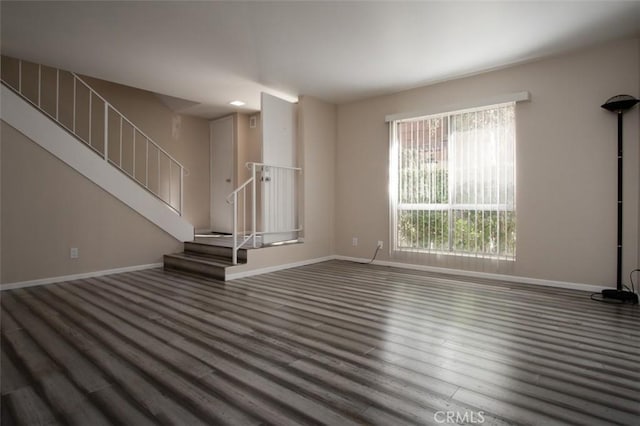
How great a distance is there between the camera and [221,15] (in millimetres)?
2947

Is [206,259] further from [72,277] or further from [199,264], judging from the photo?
[72,277]

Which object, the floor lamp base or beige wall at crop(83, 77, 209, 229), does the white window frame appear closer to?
the floor lamp base

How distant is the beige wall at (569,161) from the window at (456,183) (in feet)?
0.48

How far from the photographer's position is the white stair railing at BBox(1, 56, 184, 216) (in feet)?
14.9

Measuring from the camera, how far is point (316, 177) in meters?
5.45

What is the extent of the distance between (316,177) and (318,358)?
12.1 feet

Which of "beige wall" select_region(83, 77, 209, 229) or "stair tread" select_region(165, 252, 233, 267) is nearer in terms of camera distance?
"stair tread" select_region(165, 252, 233, 267)

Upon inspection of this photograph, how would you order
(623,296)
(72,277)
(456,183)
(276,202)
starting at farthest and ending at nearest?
(276,202) → (456,183) → (72,277) → (623,296)

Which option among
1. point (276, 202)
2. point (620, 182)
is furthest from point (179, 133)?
point (620, 182)

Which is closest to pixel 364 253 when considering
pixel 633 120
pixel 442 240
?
pixel 442 240

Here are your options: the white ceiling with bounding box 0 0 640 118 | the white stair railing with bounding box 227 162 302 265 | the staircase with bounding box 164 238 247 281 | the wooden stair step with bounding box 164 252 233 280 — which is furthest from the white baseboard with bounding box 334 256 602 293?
the white ceiling with bounding box 0 0 640 118

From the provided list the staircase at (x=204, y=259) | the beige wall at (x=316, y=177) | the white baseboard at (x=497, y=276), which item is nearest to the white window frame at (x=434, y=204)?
the white baseboard at (x=497, y=276)

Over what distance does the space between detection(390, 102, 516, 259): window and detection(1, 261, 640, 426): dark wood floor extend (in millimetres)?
958

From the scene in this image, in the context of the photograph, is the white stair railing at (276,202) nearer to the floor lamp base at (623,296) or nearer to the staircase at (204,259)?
the staircase at (204,259)
